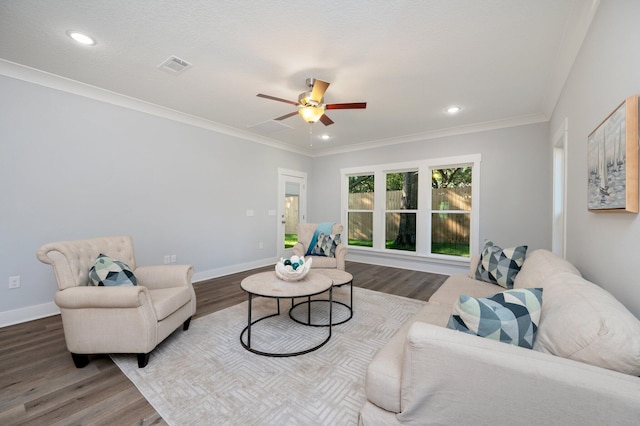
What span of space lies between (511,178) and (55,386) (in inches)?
220

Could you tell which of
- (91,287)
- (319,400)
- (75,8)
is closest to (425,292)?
(319,400)

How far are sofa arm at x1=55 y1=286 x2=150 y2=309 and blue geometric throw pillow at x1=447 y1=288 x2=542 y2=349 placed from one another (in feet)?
6.78

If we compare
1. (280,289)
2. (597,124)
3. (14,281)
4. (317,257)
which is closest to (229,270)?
(317,257)

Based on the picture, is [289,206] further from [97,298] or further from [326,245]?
[97,298]

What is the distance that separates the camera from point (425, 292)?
366 centimetres

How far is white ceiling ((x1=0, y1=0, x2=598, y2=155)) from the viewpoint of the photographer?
6.04 feet

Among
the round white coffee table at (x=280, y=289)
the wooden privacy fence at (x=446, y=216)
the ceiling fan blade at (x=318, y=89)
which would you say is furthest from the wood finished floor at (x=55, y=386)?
the wooden privacy fence at (x=446, y=216)

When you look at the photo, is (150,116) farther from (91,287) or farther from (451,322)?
(451,322)

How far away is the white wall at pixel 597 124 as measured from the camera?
1249mm

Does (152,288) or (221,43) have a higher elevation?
(221,43)

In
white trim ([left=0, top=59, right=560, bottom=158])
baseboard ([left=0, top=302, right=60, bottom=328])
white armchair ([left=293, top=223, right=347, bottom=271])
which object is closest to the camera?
baseboard ([left=0, top=302, right=60, bottom=328])

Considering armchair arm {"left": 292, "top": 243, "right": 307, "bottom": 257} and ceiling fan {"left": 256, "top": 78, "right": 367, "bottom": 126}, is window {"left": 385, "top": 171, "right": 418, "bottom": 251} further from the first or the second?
ceiling fan {"left": 256, "top": 78, "right": 367, "bottom": 126}

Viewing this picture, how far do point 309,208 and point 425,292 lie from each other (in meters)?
3.43

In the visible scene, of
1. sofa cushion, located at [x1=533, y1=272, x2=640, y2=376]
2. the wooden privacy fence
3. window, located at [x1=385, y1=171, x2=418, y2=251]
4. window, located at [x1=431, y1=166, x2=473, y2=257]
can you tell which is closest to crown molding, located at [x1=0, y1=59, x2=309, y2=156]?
window, located at [x1=385, y1=171, x2=418, y2=251]
